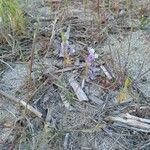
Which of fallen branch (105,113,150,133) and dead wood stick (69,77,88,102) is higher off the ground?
dead wood stick (69,77,88,102)

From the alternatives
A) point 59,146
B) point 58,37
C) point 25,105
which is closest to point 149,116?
point 59,146

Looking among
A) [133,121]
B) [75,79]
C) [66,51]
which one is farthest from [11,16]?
[133,121]

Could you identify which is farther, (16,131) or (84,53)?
(84,53)

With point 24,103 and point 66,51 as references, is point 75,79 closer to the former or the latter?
point 66,51

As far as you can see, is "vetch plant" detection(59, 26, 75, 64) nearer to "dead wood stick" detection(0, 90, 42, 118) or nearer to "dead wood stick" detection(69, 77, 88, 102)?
"dead wood stick" detection(69, 77, 88, 102)

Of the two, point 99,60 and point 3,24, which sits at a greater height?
point 3,24

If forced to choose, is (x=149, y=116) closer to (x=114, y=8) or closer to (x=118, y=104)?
(x=118, y=104)

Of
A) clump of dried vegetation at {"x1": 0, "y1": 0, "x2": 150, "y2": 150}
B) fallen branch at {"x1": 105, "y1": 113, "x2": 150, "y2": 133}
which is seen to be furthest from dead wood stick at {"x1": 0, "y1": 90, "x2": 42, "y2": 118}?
fallen branch at {"x1": 105, "y1": 113, "x2": 150, "y2": 133}

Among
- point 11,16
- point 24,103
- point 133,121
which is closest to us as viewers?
point 133,121

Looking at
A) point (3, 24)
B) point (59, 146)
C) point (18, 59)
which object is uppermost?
point (3, 24)
